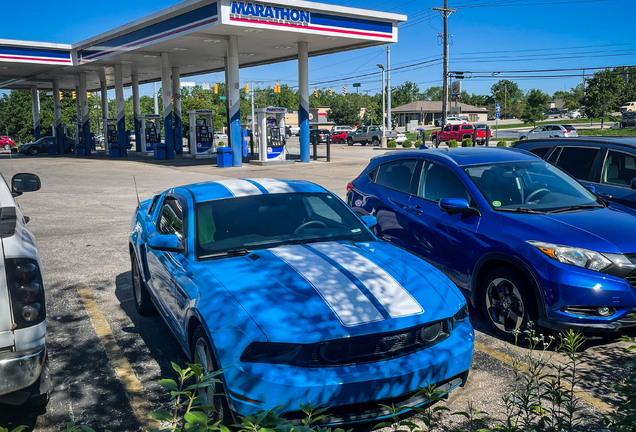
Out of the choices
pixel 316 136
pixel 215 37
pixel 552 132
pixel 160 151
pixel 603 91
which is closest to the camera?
pixel 215 37

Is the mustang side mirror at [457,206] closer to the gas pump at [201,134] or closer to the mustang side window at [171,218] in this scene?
the mustang side window at [171,218]

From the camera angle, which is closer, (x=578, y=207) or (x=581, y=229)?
(x=581, y=229)

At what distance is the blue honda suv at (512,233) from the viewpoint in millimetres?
4496

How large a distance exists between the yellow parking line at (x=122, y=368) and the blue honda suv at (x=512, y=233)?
2514mm

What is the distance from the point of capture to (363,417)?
3113mm

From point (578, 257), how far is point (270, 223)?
2.52m

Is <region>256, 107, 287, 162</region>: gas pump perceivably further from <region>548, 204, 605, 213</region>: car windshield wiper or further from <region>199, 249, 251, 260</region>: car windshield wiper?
<region>199, 249, 251, 260</region>: car windshield wiper

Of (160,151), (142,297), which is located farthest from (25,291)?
(160,151)

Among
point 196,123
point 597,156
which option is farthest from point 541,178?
point 196,123

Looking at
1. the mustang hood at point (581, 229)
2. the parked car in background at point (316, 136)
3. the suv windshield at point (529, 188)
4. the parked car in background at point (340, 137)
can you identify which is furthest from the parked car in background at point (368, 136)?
the mustang hood at point (581, 229)

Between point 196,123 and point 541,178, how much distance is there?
29.7 m

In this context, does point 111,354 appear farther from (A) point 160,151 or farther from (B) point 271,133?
(A) point 160,151

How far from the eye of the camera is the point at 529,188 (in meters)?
5.84

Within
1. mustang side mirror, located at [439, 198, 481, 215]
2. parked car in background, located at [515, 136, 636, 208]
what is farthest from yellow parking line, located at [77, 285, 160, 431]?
parked car in background, located at [515, 136, 636, 208]
